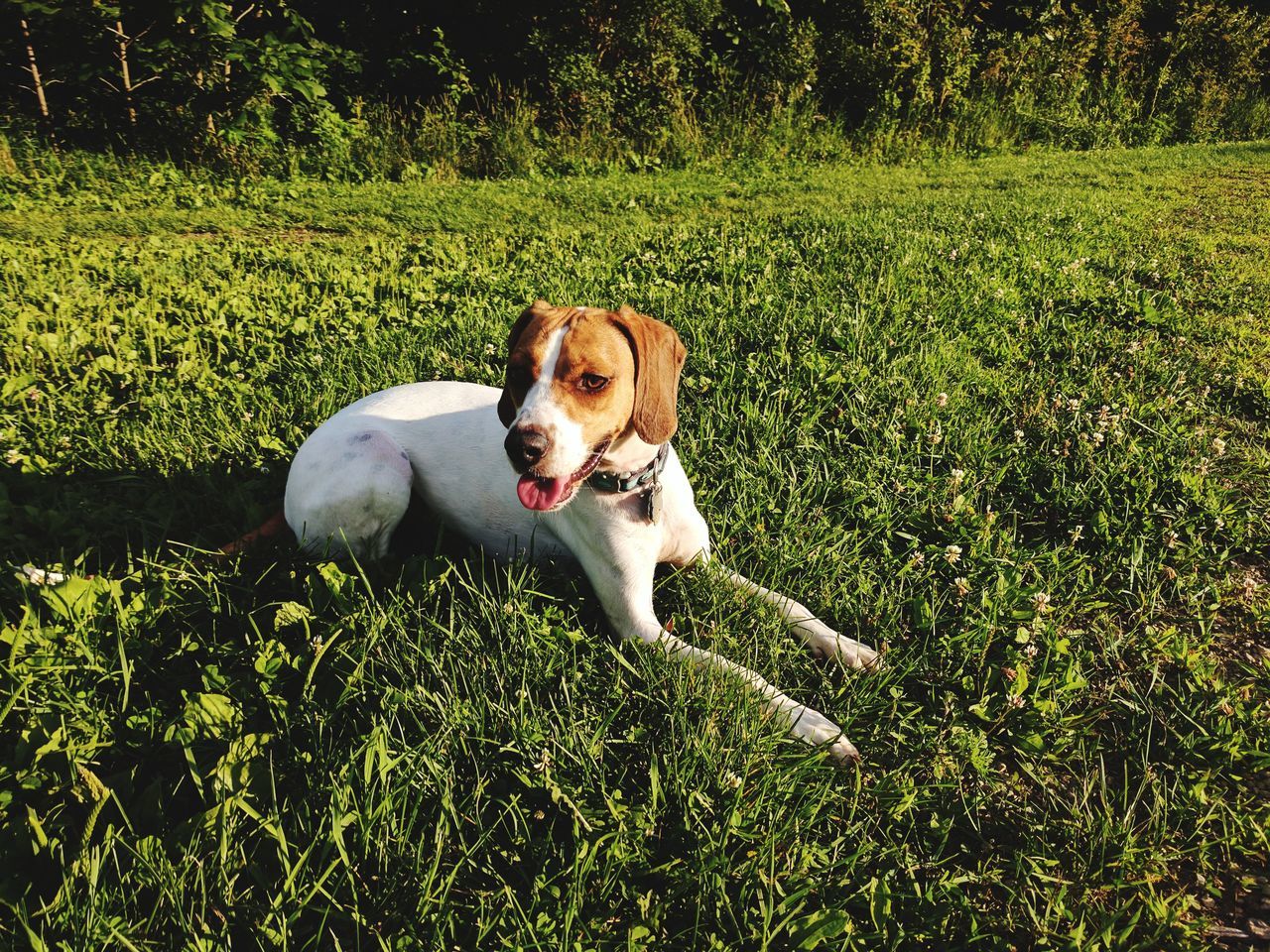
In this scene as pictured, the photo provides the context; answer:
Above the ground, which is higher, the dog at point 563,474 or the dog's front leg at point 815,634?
the dog at point 563,474

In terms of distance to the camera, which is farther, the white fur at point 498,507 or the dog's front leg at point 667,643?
the white fur at point 498,507

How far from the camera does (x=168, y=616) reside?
8.80 ft

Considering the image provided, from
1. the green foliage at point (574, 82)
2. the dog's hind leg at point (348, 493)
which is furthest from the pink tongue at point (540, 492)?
the green foliage at point (574, 82)

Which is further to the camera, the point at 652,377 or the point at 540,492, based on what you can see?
the point at 652,377

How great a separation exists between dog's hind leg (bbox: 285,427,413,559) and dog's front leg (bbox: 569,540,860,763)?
2.86 ft

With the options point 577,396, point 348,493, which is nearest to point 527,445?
point 577,396

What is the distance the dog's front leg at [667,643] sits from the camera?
233 centimetres

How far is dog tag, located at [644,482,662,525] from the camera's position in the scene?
8.99 ft

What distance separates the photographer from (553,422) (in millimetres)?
2438

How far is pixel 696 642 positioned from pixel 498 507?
996 mm

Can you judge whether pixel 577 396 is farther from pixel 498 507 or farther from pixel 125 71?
pixel 125 71

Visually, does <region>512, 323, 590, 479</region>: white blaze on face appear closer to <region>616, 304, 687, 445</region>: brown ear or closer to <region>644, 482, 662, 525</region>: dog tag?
<region>616, 304, 687, 445</region>: brown ear

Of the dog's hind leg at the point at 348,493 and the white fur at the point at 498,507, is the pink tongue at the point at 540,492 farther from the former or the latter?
the dog's hind leg at the point at 348,493

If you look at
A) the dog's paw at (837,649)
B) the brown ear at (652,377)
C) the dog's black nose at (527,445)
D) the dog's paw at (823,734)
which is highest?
the brown ear at (652,377)
